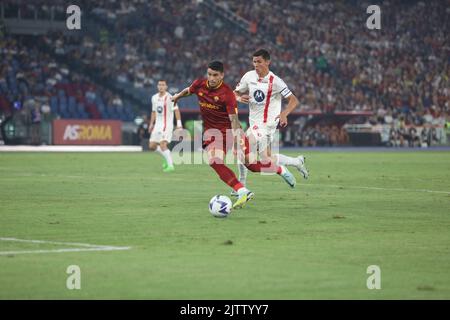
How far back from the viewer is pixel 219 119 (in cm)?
1658

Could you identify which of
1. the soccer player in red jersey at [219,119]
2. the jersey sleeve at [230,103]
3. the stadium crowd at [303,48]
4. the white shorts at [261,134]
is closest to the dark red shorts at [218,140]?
the soccer player in red jersey at [219,119]

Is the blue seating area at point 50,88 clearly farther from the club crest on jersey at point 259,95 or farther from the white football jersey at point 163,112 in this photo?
the club crest on jersey at point 259,95

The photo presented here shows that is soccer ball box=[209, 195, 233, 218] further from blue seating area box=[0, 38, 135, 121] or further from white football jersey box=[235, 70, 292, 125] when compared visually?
blue seating area box=[0, 38, 135, 121]

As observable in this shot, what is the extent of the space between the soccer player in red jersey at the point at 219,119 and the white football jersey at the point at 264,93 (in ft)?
8.22

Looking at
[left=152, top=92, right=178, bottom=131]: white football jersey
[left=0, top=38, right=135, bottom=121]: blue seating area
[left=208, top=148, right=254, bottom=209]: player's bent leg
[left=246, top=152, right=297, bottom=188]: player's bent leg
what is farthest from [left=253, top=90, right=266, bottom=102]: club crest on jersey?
[left=0, top=38, right=135, bottom=121]: blue seating area

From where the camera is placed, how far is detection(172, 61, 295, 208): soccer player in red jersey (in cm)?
1603

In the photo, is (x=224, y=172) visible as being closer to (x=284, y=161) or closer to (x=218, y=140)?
(x=218, y=140)

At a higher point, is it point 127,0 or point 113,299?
point 127,0

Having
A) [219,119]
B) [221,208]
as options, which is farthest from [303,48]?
[221,208]

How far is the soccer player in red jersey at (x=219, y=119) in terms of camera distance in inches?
631

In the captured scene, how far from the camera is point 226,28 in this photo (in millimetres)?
64875

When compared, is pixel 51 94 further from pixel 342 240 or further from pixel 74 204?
pixel 342 240

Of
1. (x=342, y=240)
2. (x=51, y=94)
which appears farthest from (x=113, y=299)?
(x=51, y=94)
